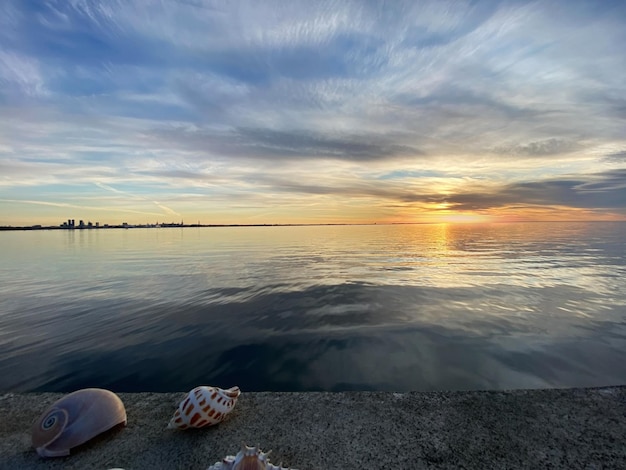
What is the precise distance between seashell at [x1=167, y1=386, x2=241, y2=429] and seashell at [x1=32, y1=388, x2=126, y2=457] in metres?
0.71

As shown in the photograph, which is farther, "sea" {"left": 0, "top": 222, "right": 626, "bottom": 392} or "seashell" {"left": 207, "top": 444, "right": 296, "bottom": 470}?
"sea" {"left": 0, "top": 222, "right": 626, "bottom": 392}

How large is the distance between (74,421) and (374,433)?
10.9ft

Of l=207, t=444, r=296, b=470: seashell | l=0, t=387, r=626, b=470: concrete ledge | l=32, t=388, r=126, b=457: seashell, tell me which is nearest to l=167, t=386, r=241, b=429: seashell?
l=0, t=387, r=626, b=470: concrete ledge

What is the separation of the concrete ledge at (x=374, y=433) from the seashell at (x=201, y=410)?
0.37 ft

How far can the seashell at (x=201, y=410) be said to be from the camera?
3.95 m

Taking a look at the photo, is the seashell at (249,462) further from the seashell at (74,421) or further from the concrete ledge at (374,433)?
the seashell at (74,421)

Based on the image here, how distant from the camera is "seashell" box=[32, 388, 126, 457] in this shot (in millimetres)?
3633

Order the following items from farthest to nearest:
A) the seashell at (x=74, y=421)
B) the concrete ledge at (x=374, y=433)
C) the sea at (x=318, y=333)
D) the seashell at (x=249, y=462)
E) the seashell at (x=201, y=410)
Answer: the sea at (x=318, y=333) < the seashell at (x=201, y=410) < the seashell at (x=74, y=421) < the concrete ledge at (x=374, y=433) < the seashell at (x=249, y=462)

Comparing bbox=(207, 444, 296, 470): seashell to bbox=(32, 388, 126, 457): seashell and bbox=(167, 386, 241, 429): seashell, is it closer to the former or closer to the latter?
bbox=(167, 386, 241, 429): seashell

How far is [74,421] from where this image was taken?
3789mm

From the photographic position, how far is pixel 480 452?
3537 mm

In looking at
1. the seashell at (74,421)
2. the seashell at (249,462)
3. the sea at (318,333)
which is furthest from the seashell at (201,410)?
the sea at (318,333)

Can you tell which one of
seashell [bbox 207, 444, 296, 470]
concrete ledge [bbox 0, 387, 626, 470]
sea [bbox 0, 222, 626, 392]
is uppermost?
seashell [bbox 207, 444, 296, 470]

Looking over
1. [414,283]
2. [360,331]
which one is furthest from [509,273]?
[360,331]
